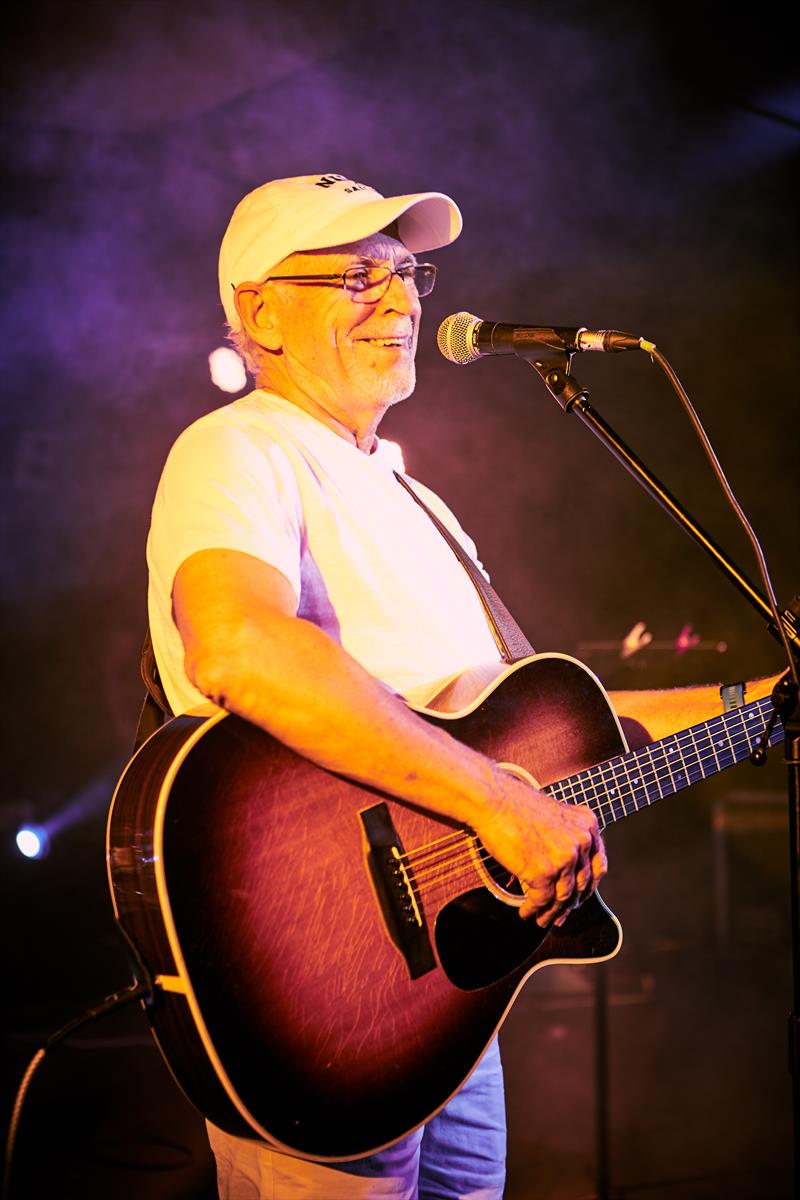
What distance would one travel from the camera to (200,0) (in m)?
4.89

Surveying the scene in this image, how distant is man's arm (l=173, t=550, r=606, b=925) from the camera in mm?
1585

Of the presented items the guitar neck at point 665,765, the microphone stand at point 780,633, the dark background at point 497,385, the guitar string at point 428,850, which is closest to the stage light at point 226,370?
the dark background at point 497,385

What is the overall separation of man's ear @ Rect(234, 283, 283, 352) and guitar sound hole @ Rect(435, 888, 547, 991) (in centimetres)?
127

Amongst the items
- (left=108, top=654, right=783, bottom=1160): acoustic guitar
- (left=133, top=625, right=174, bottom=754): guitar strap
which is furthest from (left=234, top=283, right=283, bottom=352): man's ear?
(left=108, top=654, right=783, bottom=1160): acoustic guitar

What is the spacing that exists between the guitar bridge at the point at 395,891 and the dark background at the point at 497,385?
9.35 ft

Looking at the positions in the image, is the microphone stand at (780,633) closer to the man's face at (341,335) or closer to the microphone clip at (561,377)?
the microphone clip at (561,377)

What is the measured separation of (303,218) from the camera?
2166mm

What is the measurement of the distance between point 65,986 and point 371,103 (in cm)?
501

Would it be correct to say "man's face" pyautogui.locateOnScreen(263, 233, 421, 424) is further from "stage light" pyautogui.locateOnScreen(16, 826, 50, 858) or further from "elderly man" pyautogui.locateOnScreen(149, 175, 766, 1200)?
"stage light" pyautogui.locateOnScreen(16, 826, 50, 858)

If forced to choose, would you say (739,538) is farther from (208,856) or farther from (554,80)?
(208,856)

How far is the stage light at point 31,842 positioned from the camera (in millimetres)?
5289

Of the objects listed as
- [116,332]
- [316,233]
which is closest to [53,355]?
[116,332]

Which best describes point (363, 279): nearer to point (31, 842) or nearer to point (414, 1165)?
point (414, 1165)

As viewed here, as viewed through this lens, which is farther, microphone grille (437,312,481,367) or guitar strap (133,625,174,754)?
microphone grille (437,312,481,367)
